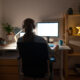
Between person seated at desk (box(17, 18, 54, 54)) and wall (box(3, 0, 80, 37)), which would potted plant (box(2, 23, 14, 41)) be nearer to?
wall (box(3, 0, 80, 37))

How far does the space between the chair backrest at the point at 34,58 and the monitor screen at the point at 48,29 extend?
111cm

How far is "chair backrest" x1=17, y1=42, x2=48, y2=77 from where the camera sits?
1.56 m

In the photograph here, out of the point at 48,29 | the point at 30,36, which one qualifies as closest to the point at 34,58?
the point at 30,36

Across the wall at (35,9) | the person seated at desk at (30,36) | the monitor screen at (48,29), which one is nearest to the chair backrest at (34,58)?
the person seated at desk at (30,36)

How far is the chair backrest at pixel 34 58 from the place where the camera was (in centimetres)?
156

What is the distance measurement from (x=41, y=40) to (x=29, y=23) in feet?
0.94

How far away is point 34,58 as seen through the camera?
1596 mm

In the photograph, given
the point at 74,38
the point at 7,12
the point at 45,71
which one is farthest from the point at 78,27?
the point at 7,12

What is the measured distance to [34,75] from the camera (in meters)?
1.65

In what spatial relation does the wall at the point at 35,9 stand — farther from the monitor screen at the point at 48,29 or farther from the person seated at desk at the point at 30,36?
the person seated at desk at the point at 30,36

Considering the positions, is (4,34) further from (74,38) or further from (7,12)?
(74,38)

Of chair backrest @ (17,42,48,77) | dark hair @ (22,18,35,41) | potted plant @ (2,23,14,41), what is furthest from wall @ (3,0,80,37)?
chair backrest @ (17,42,48,77)

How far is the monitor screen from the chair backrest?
3.63ft

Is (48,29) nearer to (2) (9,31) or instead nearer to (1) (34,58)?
(2) (9,31)
